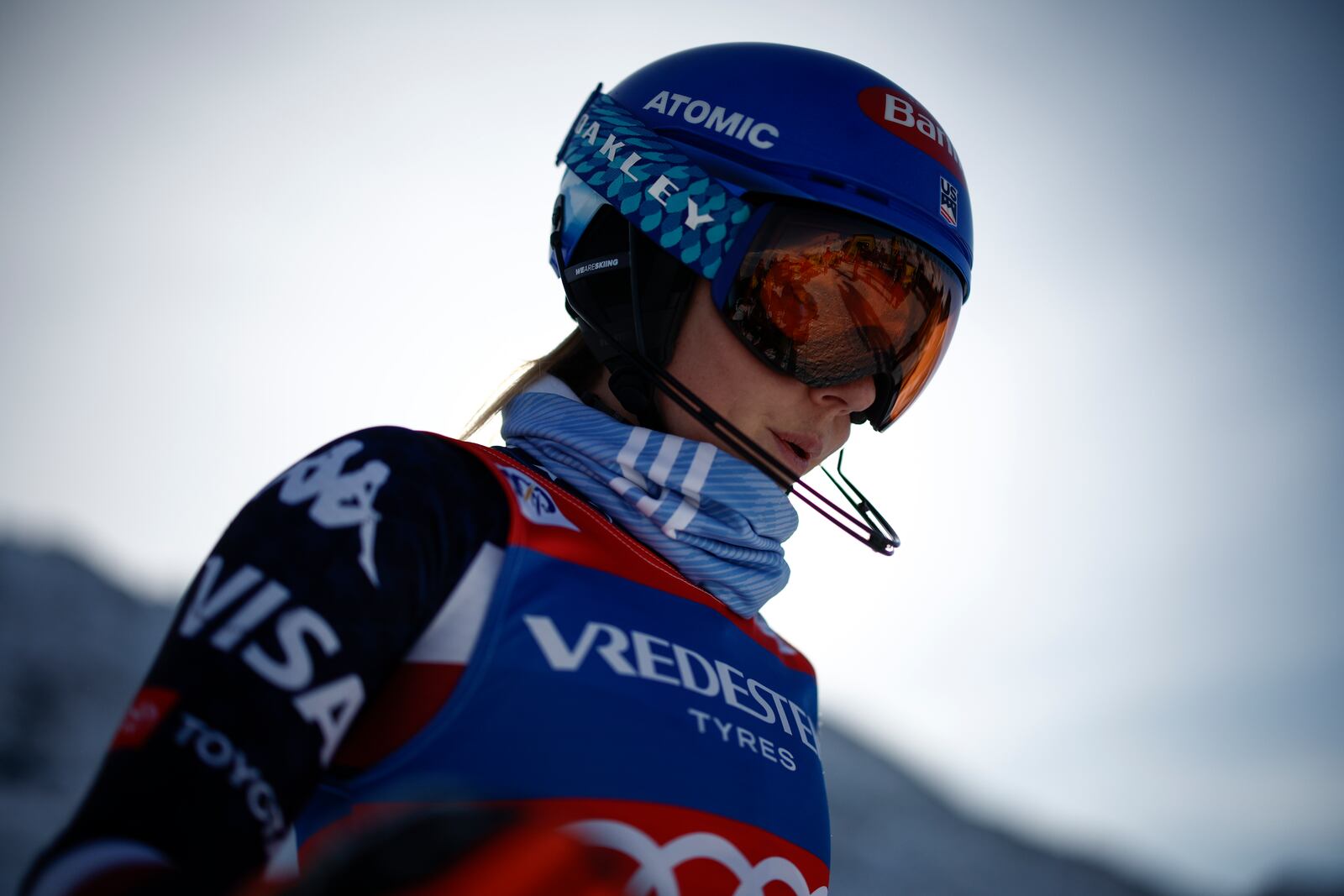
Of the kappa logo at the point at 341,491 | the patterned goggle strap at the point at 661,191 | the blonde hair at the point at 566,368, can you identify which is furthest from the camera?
the blonde hair at the point at 566,368

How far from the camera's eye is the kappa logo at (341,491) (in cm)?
106

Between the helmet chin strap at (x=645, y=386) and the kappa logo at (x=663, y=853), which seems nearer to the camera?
the kappa logo at (x=663, y=853)

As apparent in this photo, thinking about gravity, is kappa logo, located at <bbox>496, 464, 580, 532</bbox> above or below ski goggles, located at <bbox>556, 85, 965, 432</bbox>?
below

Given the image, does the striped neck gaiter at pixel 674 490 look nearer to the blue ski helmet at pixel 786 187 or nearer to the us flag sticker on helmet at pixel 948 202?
the blue ski helmet at pixel 786 187

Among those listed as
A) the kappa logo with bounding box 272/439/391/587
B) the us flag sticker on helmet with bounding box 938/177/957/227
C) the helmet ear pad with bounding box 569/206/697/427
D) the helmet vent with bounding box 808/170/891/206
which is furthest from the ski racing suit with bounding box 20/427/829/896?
the us flag sticker on helmet with bounding box 938/177/957/227

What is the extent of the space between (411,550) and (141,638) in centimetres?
711

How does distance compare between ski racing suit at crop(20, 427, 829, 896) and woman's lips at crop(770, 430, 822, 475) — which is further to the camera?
woman's lips at crop(770, 430, 822, 475)

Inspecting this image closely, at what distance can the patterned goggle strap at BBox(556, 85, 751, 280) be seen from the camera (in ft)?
5.65

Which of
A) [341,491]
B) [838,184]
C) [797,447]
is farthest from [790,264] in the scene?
[341,491]

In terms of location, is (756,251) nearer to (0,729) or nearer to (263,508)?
(263,508)

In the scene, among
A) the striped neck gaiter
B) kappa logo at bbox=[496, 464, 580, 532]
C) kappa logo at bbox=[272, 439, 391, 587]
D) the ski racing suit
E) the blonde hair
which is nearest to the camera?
the ski racing suit

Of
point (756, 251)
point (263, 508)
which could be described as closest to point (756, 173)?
point (756, 251)

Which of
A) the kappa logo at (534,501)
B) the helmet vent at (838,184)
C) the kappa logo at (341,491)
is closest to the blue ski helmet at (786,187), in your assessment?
the helmet vent at (838,184)

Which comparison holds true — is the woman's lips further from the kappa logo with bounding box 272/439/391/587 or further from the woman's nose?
the kappa logo with bounding box 272/439/391/587
